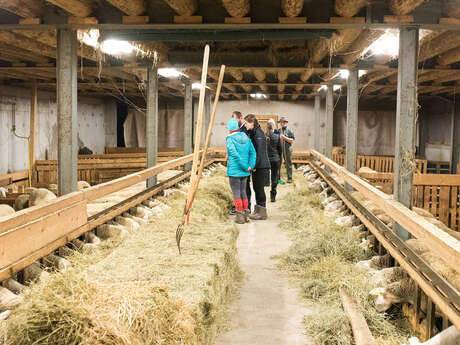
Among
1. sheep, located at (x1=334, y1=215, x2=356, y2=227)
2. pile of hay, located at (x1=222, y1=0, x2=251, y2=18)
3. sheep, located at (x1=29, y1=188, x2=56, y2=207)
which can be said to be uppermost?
pile of hay, located at (x1=222, y1=0, x2=251, y2=18)

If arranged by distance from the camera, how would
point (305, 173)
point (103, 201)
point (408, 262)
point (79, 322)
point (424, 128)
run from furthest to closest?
point (424, 128) < point (305, 173) < point (103, 201) < point (408, 262) < point (79, 322)

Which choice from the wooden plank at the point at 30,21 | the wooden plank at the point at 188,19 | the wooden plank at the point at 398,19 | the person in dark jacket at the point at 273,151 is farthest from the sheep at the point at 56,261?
the person in dark jacket at the point at 273,151

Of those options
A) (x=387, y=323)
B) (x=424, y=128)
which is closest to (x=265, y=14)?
(x=387, y=323)

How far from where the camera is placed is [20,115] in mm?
14273

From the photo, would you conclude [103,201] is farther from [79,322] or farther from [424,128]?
[424,128]

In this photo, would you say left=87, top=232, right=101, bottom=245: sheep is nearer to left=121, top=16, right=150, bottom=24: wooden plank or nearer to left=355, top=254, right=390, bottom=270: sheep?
left=121, top=16, right=150, bottom=24: wooden plank

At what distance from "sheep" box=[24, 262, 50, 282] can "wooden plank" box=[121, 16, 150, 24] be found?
10.4 feet

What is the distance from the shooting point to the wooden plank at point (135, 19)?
6.11 metres

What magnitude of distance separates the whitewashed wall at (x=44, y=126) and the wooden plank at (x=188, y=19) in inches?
354


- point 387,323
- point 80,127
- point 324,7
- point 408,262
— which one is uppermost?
point 324,7

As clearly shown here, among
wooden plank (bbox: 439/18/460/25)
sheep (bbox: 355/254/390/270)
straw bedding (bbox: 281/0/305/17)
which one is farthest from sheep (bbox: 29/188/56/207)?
wooden plank (bbox: 439/18/460/25)

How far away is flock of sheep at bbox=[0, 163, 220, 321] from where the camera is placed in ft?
13.5

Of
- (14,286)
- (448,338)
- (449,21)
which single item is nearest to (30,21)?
(14,286)

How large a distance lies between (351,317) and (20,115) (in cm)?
1282
